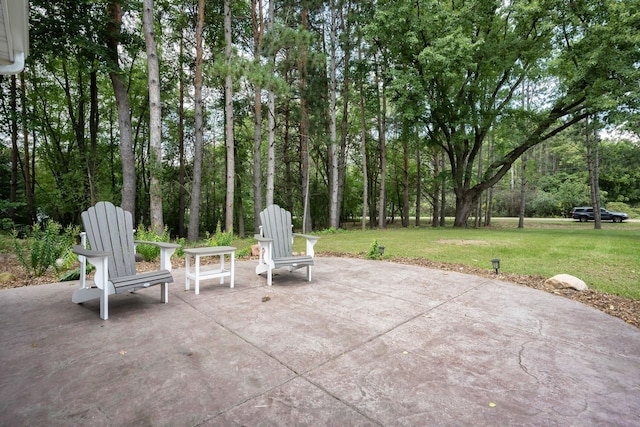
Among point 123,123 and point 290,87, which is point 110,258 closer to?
point 123,123

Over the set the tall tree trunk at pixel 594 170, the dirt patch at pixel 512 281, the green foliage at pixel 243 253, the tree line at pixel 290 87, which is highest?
the tree line at pixel 290 87

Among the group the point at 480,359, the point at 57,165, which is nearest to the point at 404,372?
the point at 480,359

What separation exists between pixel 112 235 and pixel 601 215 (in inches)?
1040

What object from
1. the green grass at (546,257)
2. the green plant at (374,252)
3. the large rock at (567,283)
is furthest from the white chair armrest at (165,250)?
the large rock at (567,283)

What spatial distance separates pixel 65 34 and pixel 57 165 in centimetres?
853

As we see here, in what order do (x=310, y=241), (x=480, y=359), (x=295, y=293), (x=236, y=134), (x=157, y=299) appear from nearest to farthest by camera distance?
(x=480, y=359), (x=157, y=299), (x=295, y=293), (x=310, y=241), (x=236, y=134)

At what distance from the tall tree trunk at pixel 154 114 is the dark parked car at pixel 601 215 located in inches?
981

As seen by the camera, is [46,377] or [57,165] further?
[57,165]

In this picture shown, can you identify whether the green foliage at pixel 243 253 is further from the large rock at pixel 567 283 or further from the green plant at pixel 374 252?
the large rock at pixel 567 283

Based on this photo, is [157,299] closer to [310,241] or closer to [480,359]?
[310,241]

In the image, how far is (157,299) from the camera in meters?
3.23

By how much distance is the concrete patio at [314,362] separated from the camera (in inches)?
56.8

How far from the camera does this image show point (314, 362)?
6.27 ft

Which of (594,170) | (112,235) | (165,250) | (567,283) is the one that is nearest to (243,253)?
(165,250)
